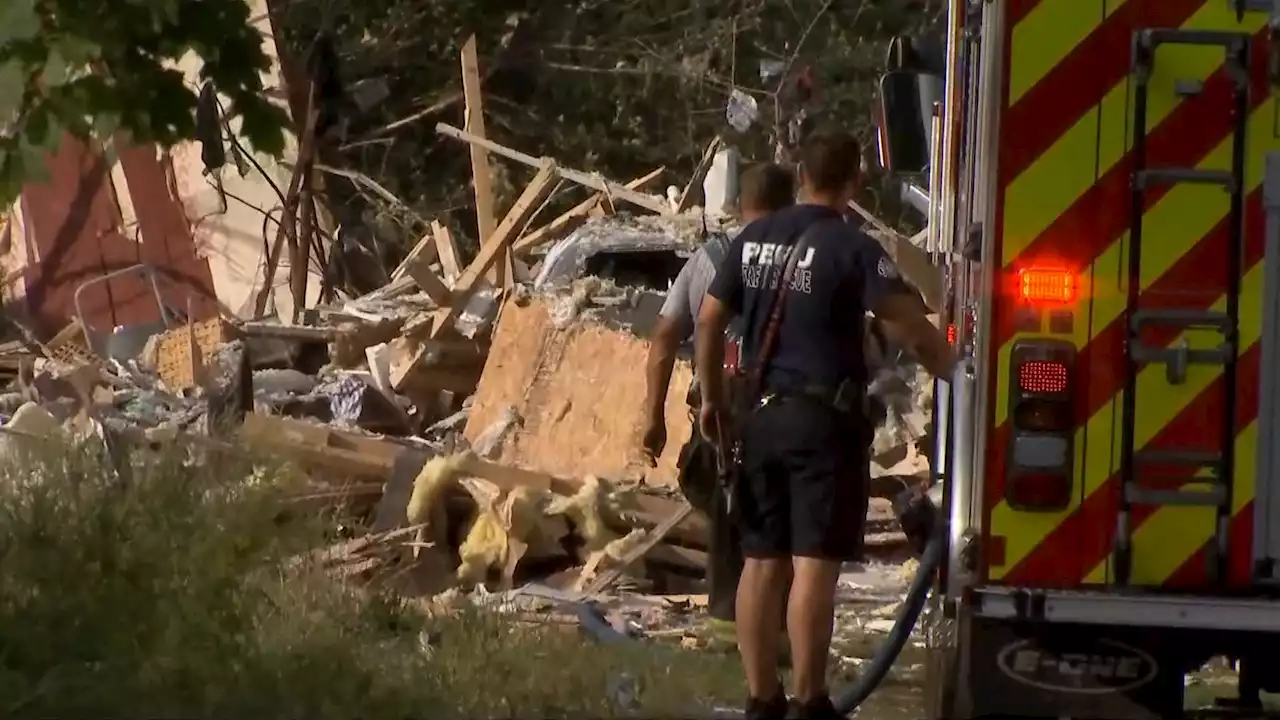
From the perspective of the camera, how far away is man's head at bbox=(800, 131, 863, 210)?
6.20 m

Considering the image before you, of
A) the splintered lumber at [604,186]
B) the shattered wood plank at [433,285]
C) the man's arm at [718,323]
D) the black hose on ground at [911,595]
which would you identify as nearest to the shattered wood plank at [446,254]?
the splintered lumber at [604,186]

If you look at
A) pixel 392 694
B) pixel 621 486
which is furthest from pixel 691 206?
pixel 392 694

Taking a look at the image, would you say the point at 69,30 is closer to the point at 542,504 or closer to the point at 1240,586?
the point at 1240,586

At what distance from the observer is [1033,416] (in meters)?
5.30

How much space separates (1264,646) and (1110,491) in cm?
75

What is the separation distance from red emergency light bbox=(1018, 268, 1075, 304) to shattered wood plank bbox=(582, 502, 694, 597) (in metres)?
4.29

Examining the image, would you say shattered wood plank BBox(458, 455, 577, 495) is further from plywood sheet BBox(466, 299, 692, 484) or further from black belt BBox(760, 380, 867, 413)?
black belt BBox(760, 380, 867, 413)

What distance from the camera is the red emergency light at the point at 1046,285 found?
529 cm

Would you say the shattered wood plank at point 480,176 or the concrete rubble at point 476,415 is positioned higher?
the shattered wood plank at point 480,176

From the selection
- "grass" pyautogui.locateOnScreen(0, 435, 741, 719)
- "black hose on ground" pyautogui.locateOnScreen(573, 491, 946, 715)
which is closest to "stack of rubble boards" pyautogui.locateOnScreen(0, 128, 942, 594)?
"grass" pyautogui.locateOnScreen(0, 435, 741, 719)

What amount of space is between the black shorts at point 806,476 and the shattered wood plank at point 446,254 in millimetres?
8176

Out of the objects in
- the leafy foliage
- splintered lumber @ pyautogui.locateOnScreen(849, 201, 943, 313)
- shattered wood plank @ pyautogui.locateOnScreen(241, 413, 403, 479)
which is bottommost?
shattered wood plank @ pyautogui.locateOnScreen(241, 413, 403, 479)

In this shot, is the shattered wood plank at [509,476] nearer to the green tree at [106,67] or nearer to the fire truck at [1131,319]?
the green tree at [106,67]

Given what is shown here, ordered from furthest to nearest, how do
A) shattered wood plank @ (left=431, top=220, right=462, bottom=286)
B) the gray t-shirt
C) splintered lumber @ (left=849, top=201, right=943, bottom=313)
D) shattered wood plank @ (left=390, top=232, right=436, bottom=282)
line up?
shattered wood plank @ (left=390, top=232, right=436, bottom=282) → shattered wood plank @ (left=431, top=220, right=462, bottom=286) → splintered lumber @ (left=849, top=201, right=943, bottom=313) → the gray t-shirt
